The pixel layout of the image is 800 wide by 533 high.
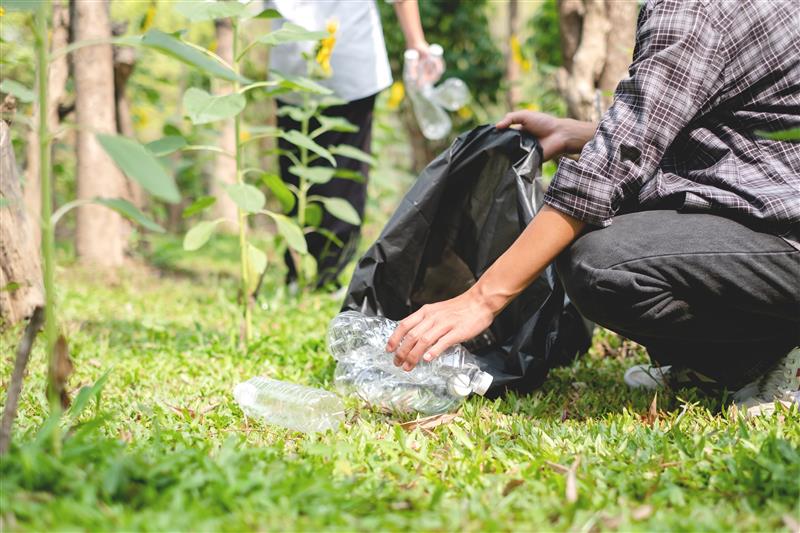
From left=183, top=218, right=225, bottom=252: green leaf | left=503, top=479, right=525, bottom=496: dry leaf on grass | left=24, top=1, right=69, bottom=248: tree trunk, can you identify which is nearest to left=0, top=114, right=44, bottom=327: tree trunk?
left=183, top=218, right=225, bottom=252: green leaf

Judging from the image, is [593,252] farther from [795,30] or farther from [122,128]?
[122,128]

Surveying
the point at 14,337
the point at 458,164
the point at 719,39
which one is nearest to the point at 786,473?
the point at 719,39

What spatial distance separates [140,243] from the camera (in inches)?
183

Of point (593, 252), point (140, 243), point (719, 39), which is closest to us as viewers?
point (719, 39)

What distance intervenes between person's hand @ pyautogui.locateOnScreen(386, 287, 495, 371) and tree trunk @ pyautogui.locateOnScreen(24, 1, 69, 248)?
208 centimetres

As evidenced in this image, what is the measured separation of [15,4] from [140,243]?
3447 mm

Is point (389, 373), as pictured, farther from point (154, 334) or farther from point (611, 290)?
point (154, 334)

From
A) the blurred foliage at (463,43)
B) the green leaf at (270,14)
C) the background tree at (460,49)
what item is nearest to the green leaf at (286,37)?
the green leaf at (270,14)

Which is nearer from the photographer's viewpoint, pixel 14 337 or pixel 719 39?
pixel 719 39

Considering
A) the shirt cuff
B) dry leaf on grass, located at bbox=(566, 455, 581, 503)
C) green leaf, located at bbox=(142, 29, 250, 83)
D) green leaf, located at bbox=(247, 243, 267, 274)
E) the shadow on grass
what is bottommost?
the shadow on grass

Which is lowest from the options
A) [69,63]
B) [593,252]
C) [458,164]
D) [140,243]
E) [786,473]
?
Answer: [140,243]

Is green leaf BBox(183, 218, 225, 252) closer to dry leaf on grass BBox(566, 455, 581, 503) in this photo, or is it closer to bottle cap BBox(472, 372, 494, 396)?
bottle cap BBox(472, 372, 494, 396)

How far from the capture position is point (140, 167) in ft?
3.97

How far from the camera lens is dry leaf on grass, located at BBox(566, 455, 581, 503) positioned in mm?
1330
